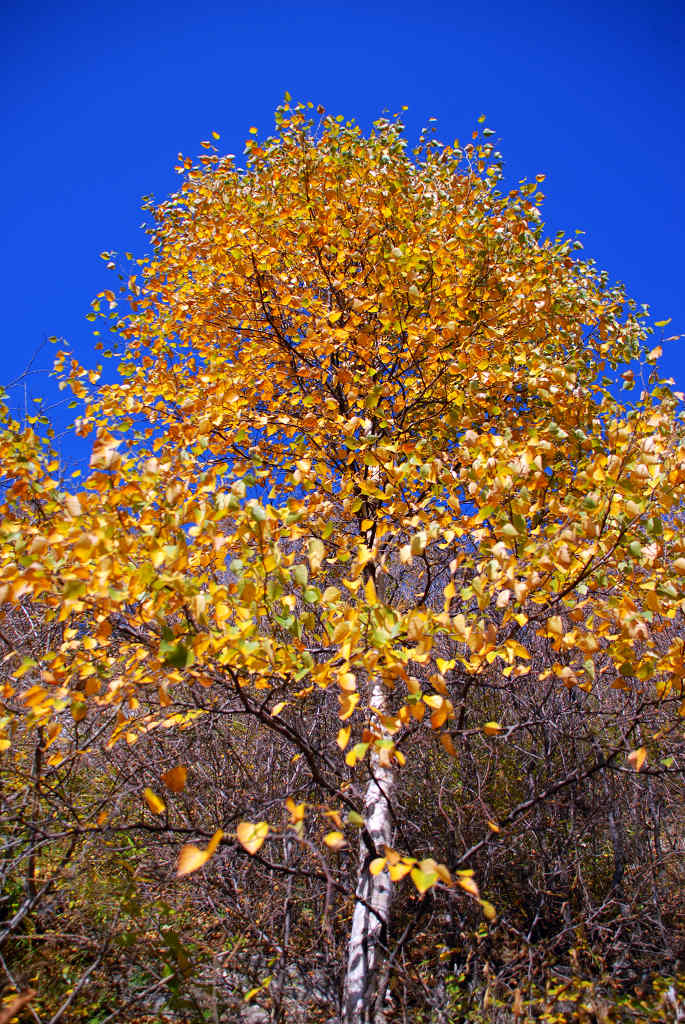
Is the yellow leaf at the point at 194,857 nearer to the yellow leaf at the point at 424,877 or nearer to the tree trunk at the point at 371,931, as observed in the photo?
the yellow leaf at the point at 424,877

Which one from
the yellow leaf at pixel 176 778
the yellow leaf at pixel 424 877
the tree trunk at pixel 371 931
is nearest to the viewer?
the yellow leaf at pixel 424 877

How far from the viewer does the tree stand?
1.79 meters

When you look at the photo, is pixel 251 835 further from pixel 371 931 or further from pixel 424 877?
pixel 371 931

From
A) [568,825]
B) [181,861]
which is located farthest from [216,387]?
[568,825]

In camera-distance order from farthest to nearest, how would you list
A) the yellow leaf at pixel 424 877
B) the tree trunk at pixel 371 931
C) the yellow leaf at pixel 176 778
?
the tree trunk at pixel 371 931
the yellow leaf at pixel 176 778
the yellow leaf at pixel 424 877

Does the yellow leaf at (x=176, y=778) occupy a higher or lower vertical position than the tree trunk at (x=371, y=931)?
higher

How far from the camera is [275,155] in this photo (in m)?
4.64

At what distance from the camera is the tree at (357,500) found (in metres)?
1.79

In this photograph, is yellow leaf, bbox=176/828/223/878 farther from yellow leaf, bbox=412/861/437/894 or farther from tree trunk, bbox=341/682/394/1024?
tree trunk, bbox=341/682/394/1024

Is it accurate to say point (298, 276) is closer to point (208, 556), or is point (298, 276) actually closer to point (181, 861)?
point (208, 556)

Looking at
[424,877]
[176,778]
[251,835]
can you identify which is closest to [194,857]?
[251,835]

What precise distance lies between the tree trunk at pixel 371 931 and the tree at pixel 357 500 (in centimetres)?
2

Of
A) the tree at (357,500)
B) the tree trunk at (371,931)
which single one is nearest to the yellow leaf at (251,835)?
the tree at (357,500)

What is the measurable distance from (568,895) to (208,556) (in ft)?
12.7
